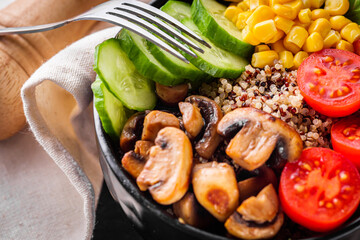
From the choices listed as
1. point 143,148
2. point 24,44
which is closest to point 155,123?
point 143,148

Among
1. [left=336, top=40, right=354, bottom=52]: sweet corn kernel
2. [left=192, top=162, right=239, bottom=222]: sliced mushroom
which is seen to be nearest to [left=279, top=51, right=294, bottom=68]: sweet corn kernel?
[left=336, top=40, right=354, bottom=52]: sweet corn kernel

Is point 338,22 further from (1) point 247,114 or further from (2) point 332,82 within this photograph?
(1) point 247,114

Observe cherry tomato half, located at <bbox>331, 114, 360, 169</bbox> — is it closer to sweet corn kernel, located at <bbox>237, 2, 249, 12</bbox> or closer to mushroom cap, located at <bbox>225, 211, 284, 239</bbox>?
mushroom cap, located at <bbox>225, 211, 284, 239</bbox>

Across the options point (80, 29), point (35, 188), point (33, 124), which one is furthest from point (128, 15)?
point (35, 188)

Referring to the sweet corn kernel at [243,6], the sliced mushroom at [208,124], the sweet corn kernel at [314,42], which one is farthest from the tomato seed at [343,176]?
the sweet corn kernel at [243,6]

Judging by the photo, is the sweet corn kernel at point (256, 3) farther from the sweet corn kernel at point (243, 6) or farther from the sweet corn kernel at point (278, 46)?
the sweet corn kernel at point (278, 46)

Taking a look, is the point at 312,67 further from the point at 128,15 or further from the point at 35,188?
the point at 35,188

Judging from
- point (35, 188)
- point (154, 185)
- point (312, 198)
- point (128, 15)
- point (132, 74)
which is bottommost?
point (35, 188)
